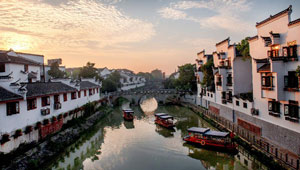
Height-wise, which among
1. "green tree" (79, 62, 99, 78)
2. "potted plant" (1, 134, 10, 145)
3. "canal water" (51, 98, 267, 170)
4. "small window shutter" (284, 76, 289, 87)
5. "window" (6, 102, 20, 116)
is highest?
"green tree" (79, 62, 99, 78)

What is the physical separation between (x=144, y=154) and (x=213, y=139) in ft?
22.6

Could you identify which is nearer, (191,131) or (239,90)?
(191,131)

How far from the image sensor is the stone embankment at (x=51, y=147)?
14.9m

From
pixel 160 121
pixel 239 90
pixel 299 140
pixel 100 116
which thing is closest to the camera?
pixel 299 140

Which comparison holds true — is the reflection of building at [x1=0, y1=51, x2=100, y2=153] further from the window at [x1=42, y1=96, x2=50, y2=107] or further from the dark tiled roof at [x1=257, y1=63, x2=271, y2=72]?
the dark tiled roof at [x1=257, y1=63, x2=271, y2=72]

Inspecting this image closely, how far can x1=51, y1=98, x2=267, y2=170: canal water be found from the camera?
16234 mm

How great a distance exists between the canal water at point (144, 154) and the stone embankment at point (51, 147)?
837 mm

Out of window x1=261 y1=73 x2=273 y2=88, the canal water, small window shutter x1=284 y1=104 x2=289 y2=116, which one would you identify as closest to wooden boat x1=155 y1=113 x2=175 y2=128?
the canal water

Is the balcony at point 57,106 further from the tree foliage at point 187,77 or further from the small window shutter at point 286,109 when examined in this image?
the tree foliage at point 187,77

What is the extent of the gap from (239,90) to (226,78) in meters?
2.55

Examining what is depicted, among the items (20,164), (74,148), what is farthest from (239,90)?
(20,164)

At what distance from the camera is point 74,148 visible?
20984 mm

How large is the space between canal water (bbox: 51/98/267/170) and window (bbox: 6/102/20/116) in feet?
18.2

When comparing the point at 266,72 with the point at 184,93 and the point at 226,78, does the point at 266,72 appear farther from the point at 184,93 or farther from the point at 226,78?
the point at 184,93
